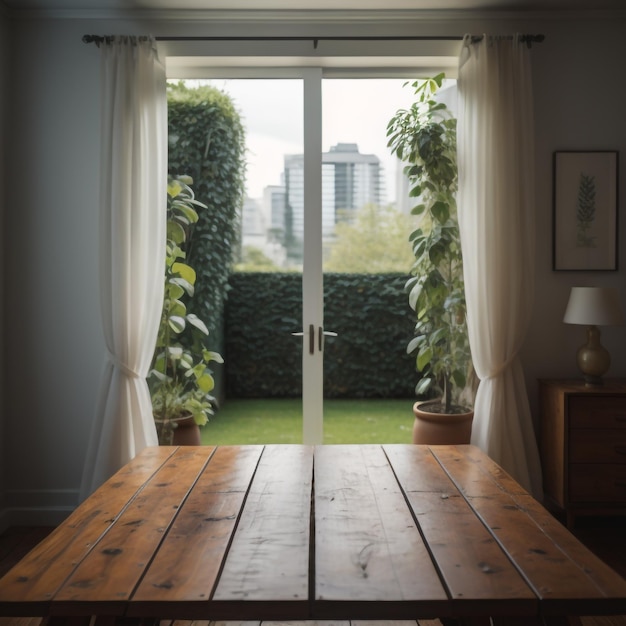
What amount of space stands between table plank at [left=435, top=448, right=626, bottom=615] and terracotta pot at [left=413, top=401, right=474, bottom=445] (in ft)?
4.68

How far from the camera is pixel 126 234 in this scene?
3746 millimetres

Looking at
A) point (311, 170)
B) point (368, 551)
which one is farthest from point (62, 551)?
point (311, 170)

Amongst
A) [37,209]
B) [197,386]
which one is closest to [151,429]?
[197,386]

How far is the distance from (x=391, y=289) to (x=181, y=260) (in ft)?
4.31

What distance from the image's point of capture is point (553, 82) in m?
3.96

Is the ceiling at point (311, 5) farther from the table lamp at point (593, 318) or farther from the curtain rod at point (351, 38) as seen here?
the table lamp at point (593, 318)

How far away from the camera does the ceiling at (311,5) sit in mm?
3738

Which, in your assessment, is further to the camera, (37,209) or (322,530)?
(37,209)

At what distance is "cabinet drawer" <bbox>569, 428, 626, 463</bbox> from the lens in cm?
357

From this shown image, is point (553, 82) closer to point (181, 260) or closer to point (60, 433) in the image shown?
point (181, 260)

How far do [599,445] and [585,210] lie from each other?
1.37 meters

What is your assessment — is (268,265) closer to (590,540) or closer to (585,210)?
(585,210)

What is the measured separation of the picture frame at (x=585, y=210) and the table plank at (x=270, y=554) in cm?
236

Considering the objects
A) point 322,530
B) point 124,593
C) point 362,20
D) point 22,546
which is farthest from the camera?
point 362,20
